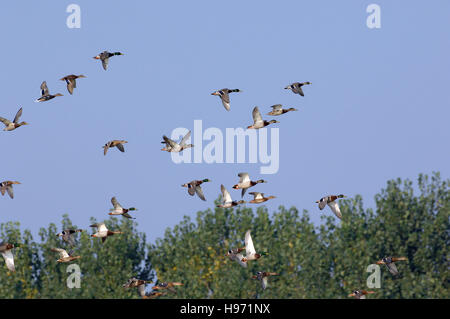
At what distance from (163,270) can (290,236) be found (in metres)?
14.0

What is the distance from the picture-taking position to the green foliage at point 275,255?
82875 mm

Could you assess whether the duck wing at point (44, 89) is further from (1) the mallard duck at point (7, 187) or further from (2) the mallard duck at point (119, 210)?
(2) the mallard duck at point (119, 210)

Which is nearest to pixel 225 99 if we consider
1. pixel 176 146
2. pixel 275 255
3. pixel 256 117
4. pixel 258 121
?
pixel 256 117

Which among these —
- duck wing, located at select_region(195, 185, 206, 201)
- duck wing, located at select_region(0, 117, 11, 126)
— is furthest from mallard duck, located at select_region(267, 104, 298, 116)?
duck wing, located at select_region(0, 117, 11, 126)

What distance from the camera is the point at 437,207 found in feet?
293

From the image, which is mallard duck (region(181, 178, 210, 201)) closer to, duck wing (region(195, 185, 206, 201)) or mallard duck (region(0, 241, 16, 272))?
duck wing (region(195, 185, 206, 201))

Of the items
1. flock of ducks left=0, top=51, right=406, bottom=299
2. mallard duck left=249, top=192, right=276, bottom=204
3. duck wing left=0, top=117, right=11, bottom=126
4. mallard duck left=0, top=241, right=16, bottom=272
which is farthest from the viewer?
duck wing left=0, top=117, right=11, bottom=126

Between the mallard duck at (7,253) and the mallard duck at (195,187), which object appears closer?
the mallard duck at (7,253)

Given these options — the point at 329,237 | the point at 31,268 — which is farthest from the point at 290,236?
the point at 31,268

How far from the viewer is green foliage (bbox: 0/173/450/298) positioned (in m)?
82.9

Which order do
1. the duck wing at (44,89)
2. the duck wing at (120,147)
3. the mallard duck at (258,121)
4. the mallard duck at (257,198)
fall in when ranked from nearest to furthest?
the mallard duck at (257,198) → the mallard duck at (258,121) → the duck wing at (44,89) → the duck wing at (120,147)

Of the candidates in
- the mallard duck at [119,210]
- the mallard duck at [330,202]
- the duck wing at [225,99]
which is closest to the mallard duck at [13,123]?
the mallard duck at [119,210]
